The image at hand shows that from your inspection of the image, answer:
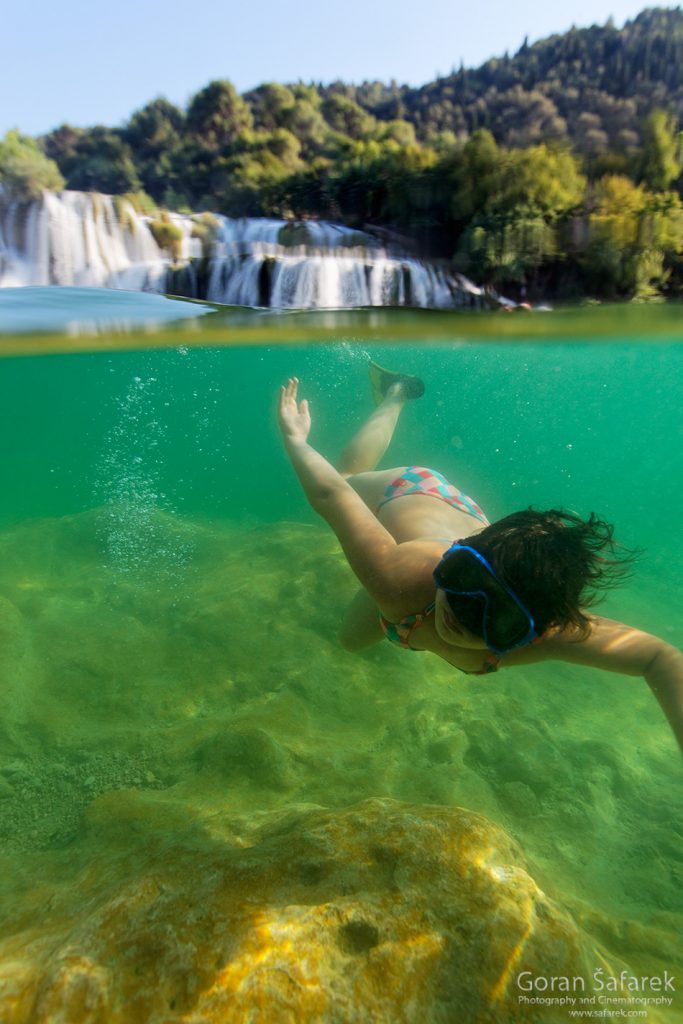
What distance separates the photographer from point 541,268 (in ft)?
23.8

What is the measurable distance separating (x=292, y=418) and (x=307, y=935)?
143 inches

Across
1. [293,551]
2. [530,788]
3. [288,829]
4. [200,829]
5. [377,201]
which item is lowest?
[293,551]

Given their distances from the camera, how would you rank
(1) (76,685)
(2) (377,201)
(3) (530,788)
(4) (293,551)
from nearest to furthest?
(3) (530,788) → (1) (76,685) → (2) (377,201) → (4) (293,551)

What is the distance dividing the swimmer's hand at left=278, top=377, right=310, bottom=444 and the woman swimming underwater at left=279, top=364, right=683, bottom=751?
0.16 metres

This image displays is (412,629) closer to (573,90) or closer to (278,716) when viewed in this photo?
(278,716)

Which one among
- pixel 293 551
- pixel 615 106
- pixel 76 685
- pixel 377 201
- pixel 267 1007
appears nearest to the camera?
pixel 267 1007

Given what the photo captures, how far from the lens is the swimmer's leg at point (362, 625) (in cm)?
436

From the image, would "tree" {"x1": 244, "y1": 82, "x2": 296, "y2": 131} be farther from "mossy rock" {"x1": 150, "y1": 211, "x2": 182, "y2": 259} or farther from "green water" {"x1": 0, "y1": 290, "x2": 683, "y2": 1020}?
"green water" {"x1": 0, "y1": 290, "x2": 683, "y2": 1020}

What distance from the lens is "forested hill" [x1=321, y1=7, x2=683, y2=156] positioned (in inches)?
219

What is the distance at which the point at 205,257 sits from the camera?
27.0 ft

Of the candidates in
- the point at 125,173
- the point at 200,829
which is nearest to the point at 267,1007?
the point at 200,829

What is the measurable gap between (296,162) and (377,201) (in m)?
1.24

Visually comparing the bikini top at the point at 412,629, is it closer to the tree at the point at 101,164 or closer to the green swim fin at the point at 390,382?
the green swim fin at the point at 390,382

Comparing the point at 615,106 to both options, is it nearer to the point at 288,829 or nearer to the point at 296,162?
the point at 296,162
